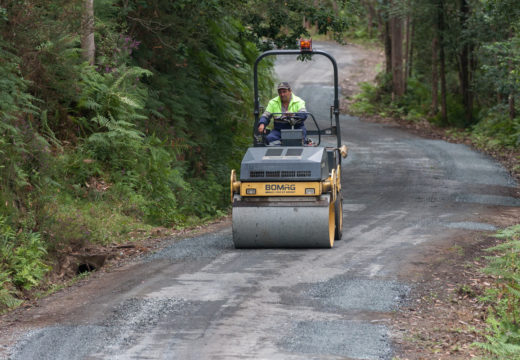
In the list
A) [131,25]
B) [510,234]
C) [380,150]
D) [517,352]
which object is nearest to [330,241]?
[510,234]

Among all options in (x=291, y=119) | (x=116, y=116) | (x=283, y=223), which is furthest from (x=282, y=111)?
(x=116, y=116)

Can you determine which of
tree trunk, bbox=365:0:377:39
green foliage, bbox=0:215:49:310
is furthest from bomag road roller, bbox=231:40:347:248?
tree trunk, bbox=365:0:377:39

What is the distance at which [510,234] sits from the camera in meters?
11.7

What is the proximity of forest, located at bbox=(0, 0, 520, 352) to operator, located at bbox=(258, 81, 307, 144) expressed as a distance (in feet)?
10.3

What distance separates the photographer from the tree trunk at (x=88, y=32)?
47.1ft

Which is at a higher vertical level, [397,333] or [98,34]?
[98,34]

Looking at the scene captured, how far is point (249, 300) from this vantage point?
884cm

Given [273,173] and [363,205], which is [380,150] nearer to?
[363,205]

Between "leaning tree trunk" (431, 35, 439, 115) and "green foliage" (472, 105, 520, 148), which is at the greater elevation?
"leaning tree trunk" (431, 35, 439, 115)

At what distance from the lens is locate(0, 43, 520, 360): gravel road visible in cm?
733

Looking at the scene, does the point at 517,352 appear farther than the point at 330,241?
No

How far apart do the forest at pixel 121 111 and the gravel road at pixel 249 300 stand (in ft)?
4.66

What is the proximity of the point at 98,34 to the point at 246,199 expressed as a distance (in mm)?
6362

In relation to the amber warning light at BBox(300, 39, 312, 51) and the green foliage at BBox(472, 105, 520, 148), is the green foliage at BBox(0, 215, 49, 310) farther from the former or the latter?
the green foliage at BBox(472, 105, 520, 148)
